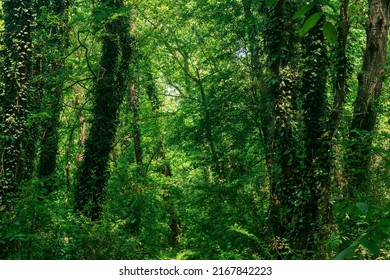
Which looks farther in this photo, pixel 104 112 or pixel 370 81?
pixel 104 112

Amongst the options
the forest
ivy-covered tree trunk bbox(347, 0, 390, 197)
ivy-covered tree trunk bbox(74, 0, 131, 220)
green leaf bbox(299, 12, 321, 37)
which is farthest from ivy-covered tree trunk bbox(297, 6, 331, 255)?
green leaf bbox(299, 12, 321, 37)

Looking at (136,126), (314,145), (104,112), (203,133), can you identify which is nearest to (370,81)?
(314,145)

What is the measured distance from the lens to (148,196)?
50.8 ft

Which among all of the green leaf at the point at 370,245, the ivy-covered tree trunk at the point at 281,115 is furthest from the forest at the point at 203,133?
the green leaf at the point at 370,245

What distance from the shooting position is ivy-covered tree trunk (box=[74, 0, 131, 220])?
13.1 metres

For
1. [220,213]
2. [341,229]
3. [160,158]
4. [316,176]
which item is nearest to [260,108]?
[220,213]

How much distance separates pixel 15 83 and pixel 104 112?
2788 millimetres

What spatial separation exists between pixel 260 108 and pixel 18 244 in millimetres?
7467

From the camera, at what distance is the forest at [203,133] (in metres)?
9.08

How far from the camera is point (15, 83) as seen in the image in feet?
38.9

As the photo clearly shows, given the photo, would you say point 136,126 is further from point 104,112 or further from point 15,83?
point 15,83

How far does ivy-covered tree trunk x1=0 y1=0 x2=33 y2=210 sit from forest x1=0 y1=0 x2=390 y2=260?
0.04m

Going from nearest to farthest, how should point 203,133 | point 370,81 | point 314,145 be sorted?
point 314,145, point 370,81, point 203,133
